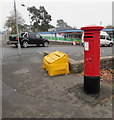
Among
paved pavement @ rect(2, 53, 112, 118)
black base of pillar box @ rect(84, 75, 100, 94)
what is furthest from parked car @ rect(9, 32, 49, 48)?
black base of pillar box @ rect(84, 75, 100, 94)

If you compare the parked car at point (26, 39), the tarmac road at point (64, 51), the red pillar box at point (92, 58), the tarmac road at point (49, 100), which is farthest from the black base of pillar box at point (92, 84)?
the parked car at point (26, 39)

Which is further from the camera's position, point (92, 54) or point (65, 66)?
Result: point (65, 66)

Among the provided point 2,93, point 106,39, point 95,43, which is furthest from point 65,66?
point 106,39

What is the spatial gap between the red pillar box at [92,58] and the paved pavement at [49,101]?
0.36m

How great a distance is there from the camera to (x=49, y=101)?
313cm

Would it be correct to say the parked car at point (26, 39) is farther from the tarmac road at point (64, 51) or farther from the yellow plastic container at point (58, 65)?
the yellow plastic container at point (58, 65)

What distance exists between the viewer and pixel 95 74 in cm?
334

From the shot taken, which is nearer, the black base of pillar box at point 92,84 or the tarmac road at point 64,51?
the black base of pillar box at point 92,84

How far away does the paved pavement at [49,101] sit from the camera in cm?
263

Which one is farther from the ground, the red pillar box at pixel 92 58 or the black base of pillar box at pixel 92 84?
the red pillar box at pixel 92 58

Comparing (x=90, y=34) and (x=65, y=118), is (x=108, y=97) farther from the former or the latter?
(x=90, y=34)

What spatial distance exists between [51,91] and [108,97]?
163 centimetres

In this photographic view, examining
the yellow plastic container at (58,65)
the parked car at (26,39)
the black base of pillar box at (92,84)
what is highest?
the parked car at (26,39)

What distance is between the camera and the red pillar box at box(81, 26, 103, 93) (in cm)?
324
